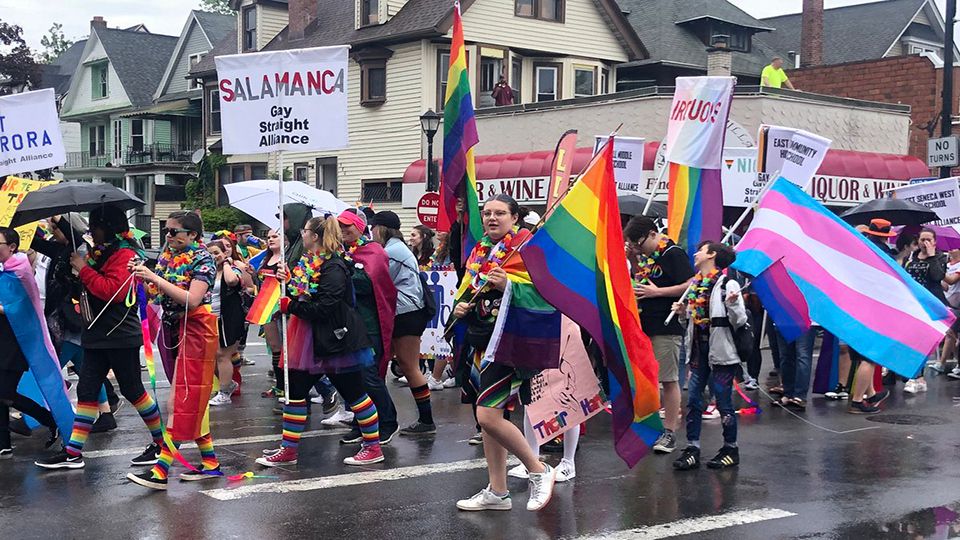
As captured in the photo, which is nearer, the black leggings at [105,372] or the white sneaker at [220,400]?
the black leggings at [105,372]

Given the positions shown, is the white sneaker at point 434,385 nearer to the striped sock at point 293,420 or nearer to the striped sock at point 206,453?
the striped sock at point 293,420

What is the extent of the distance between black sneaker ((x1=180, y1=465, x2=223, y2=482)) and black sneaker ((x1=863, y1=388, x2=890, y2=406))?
652 cm

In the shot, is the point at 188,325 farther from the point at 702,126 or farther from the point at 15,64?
the point at 15,64

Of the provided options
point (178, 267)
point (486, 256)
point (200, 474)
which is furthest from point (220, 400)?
point (486, 256)

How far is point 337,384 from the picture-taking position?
802 centimetres

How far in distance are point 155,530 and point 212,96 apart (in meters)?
34.7

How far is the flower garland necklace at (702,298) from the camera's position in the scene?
8195mm

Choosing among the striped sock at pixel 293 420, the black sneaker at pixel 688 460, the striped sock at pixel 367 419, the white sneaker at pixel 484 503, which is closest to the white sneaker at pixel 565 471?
the black sneaker at pixel 688 460

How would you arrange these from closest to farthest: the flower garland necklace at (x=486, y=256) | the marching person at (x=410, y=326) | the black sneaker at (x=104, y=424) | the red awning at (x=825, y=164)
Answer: the flower garland necklace at (x=486, y=256) → the black sneaker at (x=104, y=424) → the marching person at (x=410, y=326) → the red awning at (x=825, y=164)

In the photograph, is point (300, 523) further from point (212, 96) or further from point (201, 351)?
point (212, 96)

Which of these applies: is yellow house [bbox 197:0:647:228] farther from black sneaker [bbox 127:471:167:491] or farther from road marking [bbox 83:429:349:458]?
black sneaker [bbox 127:471:167:491]

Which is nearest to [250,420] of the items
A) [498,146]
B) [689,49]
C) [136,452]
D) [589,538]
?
[136,452]

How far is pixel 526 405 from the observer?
7180 millimetres

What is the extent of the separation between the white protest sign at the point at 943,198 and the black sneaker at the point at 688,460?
7410 millimetres
